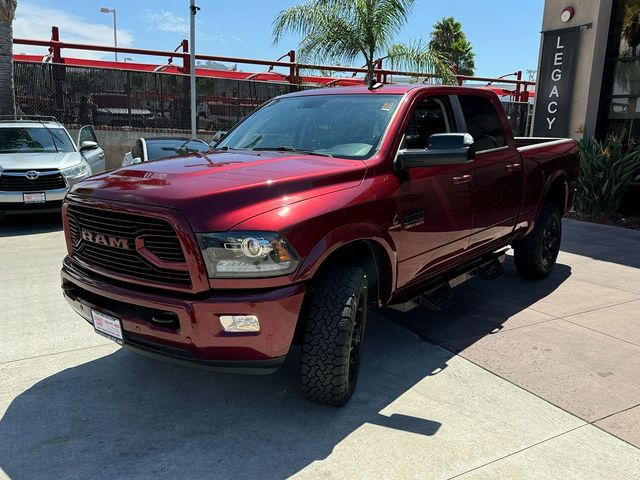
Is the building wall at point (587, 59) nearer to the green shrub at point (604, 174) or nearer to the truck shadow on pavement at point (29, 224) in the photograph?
the green shrub at point (604, 174)

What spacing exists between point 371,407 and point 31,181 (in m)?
7.02

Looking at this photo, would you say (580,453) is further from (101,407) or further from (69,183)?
(69,183)

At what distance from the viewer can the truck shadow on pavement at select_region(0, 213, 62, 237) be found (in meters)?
8.30

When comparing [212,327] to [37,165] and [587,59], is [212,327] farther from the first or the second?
[587,59]

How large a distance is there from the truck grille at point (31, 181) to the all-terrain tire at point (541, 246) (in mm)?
6698

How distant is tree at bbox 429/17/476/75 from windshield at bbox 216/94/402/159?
3844 centimetres

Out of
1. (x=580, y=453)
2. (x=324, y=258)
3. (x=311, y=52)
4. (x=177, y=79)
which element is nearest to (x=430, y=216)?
(x=324, y=258)

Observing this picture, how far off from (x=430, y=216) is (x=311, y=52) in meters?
9.90

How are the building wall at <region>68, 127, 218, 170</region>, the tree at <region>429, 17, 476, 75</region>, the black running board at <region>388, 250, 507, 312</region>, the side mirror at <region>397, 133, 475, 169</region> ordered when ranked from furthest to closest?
the tree at <region>429, 17, 476, 75</region>, the building wall at <region>68, 127, 218, 170</region>, the black running board at <region>388, 250, 507, 312</region>, the side mirror at <region>397, 133, 475, 169</region>

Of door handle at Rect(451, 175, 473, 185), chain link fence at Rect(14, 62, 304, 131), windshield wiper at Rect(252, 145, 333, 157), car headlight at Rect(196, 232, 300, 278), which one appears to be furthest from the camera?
chain link fence at Rect(14, 62, 304, 131)

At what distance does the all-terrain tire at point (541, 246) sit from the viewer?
18.6ft

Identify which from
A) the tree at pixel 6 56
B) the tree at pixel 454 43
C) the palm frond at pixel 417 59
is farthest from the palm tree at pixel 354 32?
the tree at pixel 454 43

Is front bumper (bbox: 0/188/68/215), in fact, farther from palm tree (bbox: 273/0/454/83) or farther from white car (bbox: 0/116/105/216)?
palm tree (bbox: 273/0/454/83)

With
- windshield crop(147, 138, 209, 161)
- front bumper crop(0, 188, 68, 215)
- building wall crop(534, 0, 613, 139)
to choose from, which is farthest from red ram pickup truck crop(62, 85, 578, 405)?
building wall crop(534, 0, 613, 139)
